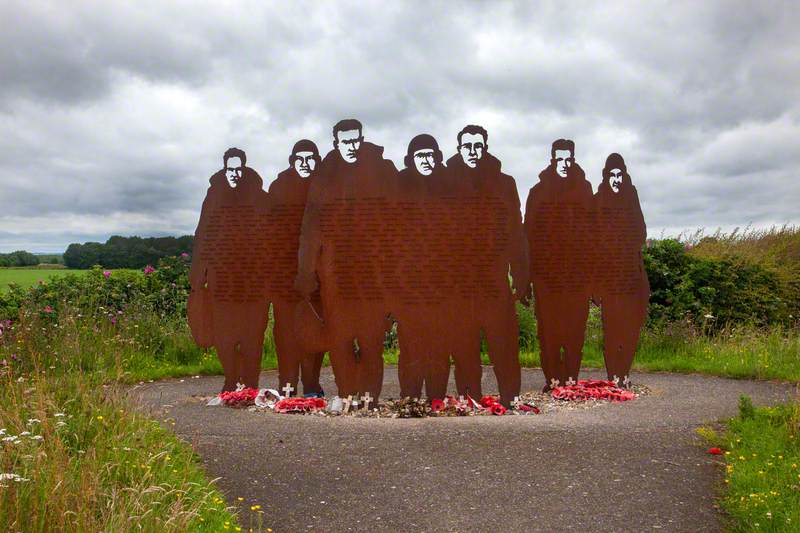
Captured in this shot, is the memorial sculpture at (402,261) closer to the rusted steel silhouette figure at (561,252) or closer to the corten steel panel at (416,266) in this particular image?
the corten steel panel at (416,266)

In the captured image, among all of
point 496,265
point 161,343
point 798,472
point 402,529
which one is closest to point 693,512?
point 798,472

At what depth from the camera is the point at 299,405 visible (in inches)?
270

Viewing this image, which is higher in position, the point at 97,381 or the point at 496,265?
the point at 496,265

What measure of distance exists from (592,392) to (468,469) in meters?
3.30

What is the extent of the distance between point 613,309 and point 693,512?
13.5ft

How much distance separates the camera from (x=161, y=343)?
10609 millimetres

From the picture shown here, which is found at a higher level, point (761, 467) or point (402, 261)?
point (402, 261)

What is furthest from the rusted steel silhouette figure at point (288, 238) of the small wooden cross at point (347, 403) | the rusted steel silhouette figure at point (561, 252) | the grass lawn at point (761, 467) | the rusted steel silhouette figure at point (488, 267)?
the grass lawn at point (761, 467)

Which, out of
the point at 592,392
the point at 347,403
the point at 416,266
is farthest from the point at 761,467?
the point at 347,403

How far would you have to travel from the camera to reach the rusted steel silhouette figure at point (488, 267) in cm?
687

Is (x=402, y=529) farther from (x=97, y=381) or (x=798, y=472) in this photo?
(x=97, y=381)

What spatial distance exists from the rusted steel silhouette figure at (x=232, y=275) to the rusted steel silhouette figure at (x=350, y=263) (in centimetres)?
82

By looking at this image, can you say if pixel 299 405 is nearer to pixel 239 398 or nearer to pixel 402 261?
pixel 239 398

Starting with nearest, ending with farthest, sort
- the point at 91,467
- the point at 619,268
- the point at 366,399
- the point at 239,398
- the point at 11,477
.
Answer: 1. the point at 11,477
2. the point at 91,467
3. the point at 366,399
4. the point at 239,398
5. the point at 619,268
